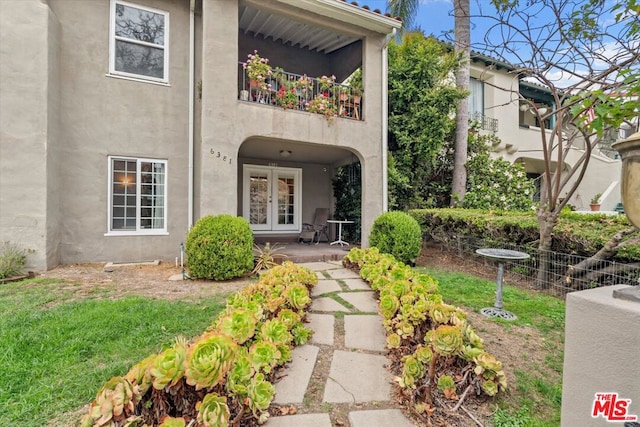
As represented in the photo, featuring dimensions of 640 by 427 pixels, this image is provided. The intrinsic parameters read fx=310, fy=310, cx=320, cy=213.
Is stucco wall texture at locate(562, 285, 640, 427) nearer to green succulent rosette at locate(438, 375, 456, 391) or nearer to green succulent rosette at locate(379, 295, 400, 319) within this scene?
green succulent rosette at locate(438, 375, 456, 391)

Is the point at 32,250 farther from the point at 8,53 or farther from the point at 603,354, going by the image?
the point at 603,354

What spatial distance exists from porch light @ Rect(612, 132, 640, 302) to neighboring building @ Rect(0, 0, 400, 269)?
5.94 meters

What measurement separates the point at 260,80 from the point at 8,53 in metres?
4.68

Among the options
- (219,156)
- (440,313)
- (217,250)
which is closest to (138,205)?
(219,156)

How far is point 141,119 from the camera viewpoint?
7082 millimetres

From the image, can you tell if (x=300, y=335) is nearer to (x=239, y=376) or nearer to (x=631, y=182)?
(x=239, y=376)

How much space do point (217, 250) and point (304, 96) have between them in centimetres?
434

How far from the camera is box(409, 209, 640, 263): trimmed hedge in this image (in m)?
4.76

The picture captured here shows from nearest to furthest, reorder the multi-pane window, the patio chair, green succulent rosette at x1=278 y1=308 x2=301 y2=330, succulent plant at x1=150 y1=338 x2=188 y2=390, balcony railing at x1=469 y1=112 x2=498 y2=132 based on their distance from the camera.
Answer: succulent plant at x1=150 y1=338 x2=188 y2=390, green succulent rosette at x1=278 y1=308 x2=301 y2=330, the multi-pane window, the patio chair, balcony railing at x1=469 y1=112 x2=498 y2=132

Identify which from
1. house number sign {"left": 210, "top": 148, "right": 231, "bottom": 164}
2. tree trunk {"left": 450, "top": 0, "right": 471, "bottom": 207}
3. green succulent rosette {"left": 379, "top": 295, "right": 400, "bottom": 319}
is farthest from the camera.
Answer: tree trunk {"left": 450, "top": 0, "right": 471, "bottom": 207}

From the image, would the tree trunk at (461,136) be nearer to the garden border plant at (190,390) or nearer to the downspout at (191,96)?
the downspout at (191,96)

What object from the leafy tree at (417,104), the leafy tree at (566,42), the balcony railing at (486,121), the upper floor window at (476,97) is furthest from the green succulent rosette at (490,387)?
the upper floor window at (476,97)

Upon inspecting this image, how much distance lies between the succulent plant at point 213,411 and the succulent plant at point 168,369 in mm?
201

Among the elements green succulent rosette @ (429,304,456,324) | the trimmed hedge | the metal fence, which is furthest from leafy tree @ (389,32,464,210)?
green succulent rosette @ (429,304,456,324)
